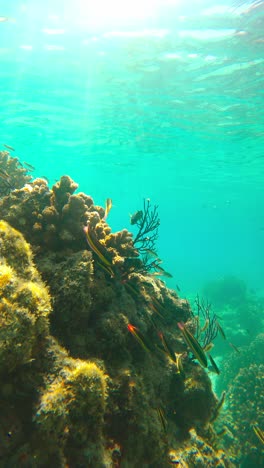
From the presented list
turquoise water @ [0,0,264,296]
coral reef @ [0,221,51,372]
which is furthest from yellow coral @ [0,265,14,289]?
turquoise water @ [0,0,264,296]

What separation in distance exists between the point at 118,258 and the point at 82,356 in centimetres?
169

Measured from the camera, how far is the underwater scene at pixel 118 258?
94.8 inches

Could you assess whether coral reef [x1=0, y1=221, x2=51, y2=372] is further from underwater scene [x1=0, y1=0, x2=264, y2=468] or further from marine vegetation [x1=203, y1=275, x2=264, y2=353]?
marine vegetation [x1=203, y1=275, x2=264, y2=353]

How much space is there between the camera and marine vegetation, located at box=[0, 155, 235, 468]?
Result: 7.34 feet

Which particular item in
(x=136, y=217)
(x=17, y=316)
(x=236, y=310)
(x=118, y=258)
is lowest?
(x=17, y=316)

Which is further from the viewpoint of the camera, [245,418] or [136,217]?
[245,418]

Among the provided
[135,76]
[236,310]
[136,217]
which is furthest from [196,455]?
[236,310]

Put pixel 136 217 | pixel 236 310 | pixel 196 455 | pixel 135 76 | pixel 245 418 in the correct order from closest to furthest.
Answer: pixel 196 455 < pixel 136 217 < pixel 245 418 < pixel 135 76 < pixel 236 310

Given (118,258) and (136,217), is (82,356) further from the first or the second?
(136,217)

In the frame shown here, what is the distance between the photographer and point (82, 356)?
10.6ft

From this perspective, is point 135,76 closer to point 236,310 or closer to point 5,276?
point 5,276

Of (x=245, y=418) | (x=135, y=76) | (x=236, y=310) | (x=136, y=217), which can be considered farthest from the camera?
(x=236, y=310)

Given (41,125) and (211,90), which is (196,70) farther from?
(41,125)

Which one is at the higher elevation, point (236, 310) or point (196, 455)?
point (236, 310)
